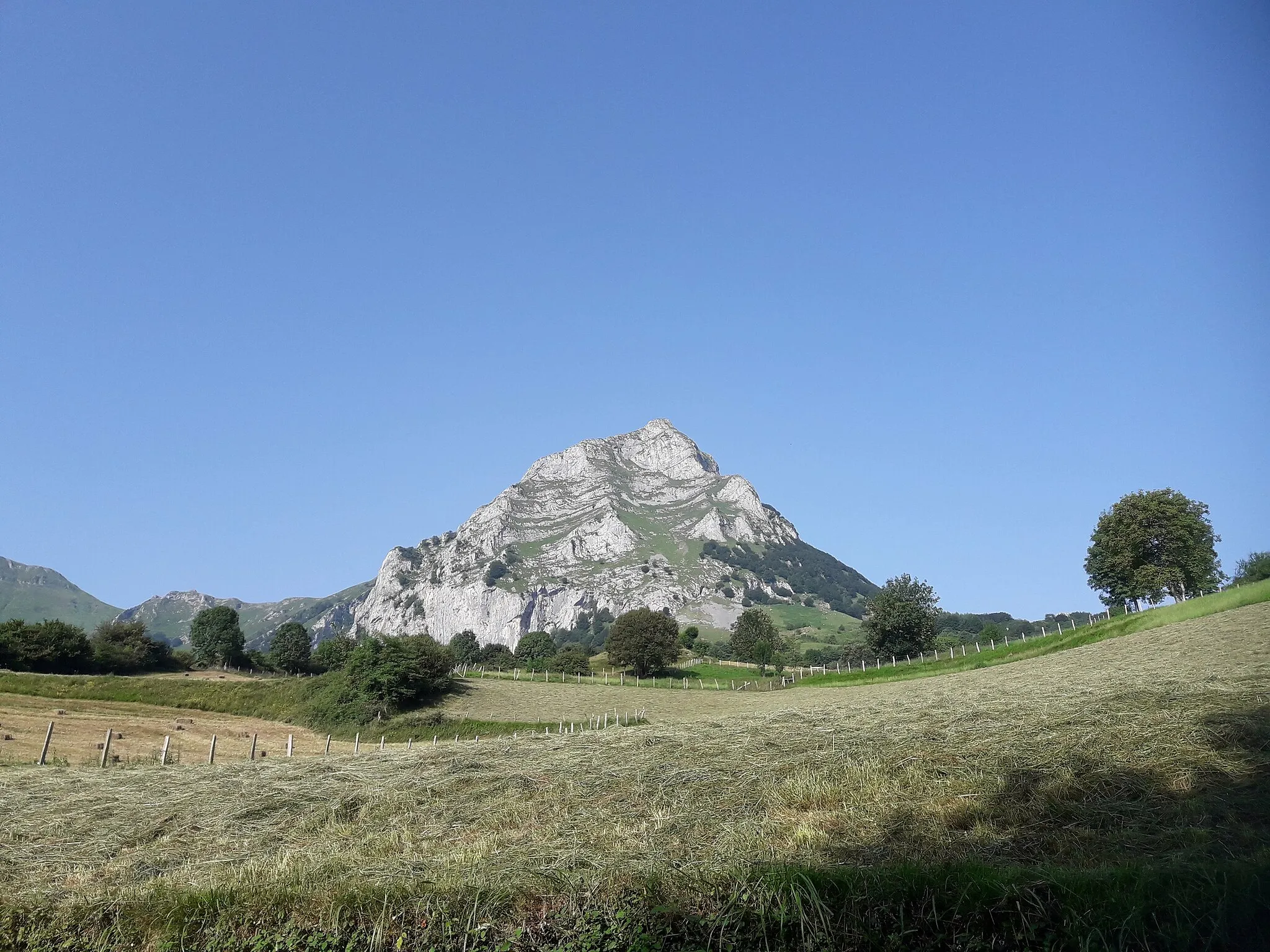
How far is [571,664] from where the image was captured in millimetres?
104000

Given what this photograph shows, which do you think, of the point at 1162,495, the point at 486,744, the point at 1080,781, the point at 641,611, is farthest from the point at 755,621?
the point at 1080,781

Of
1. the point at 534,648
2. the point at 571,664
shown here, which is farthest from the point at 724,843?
the point at 534,648

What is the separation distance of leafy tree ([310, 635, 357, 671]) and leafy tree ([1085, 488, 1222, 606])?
8855 centimetres

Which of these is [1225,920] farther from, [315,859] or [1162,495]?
[1162,495]

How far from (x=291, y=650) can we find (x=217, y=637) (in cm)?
1060

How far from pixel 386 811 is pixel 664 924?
23.3 ft

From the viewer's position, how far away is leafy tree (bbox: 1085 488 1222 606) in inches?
2813

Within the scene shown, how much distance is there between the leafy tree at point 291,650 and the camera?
A: 374 feet

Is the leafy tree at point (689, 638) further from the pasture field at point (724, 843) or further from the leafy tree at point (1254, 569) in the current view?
the pasture field at point (724, 843)

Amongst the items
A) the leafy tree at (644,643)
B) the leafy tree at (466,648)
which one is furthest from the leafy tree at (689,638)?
the leafy tree at (466,648)

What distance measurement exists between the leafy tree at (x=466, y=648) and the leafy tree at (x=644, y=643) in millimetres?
37225

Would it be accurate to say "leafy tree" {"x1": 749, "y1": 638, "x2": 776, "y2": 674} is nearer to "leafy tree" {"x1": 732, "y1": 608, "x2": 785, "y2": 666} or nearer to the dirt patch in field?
"leafy tree" {"x1": 732, "y1": 608, "x2": 785, "y2": 666}

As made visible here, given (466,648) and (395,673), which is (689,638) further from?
(395,673)

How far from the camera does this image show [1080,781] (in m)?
9.18
